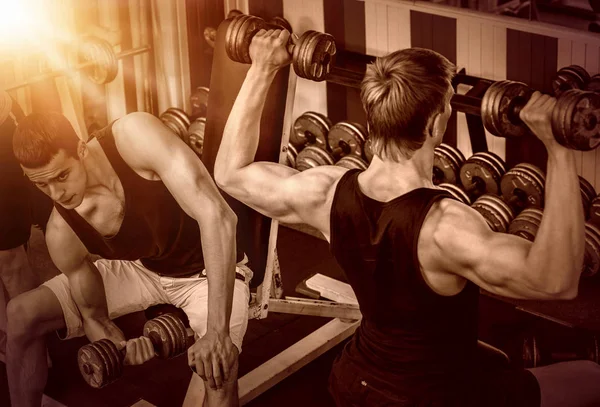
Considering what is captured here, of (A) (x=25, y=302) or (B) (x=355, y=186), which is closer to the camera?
(B) (x=355, y=186)

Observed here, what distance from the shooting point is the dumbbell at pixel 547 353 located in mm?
2277

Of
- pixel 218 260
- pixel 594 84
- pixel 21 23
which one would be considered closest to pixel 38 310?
pixel 218 260

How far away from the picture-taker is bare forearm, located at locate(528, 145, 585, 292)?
60.3 inches

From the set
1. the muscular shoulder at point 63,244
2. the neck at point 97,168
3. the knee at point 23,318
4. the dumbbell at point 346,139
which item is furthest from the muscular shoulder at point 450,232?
the dumbbell at point 346,139

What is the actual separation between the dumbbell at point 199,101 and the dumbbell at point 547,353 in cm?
208

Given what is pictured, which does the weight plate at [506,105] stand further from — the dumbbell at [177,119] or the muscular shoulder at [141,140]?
the dumbbell at [177,119]

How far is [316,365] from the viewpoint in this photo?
2867mm

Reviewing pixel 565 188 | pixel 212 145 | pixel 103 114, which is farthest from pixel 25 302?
pixel 565 188

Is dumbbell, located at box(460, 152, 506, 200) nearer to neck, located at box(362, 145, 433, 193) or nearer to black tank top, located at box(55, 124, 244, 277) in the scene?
black tank top, located at box(55, 124, 244, 277)

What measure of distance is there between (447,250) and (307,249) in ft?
6.85

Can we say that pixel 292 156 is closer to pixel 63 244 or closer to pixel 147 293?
pixel 147 293

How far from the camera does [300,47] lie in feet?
6.40

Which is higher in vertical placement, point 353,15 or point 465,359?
point 353,15

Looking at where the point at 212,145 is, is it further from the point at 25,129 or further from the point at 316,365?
the point at 316,365
